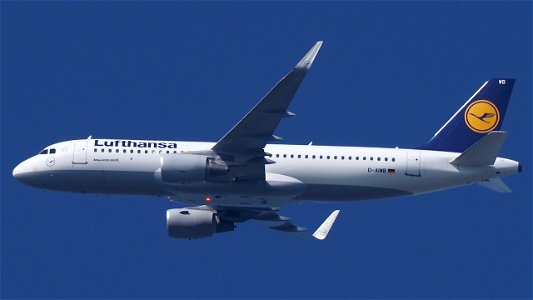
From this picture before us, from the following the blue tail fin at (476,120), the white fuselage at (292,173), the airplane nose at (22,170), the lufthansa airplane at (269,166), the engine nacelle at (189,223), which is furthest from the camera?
the engine nacelle at (189,223)

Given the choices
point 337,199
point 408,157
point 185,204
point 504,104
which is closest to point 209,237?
point 185,204

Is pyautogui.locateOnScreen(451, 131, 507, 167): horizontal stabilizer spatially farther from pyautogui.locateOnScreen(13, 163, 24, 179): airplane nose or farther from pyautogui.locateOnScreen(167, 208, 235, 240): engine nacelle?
pyautogui.locateOnScreen(13, 163, 24, 179): airplane nose

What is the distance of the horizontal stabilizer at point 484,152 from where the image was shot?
64.2 meters

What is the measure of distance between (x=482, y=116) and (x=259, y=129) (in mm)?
14668

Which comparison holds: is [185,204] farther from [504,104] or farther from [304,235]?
[504,104]

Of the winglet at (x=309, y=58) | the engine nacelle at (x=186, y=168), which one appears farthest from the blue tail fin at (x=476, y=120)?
the engine nacelle at (x=186, y=168)

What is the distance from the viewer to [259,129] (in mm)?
63125

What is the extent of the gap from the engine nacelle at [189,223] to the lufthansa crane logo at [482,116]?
659 inches

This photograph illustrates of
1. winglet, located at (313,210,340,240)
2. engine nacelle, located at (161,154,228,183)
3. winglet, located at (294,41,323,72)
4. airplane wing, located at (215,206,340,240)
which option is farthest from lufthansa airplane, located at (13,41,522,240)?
winglet, located at (313,210,340,240)

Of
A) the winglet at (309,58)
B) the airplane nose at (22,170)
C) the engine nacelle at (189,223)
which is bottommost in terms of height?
the engine nacelle at (189,223)

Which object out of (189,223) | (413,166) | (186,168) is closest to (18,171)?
(189,223)

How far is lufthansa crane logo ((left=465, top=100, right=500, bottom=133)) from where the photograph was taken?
6888 centimetres

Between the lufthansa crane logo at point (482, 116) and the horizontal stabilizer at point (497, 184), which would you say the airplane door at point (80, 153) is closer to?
the lufthansa crane logo at point (482, 116)

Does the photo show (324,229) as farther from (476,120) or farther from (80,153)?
(80,153)
